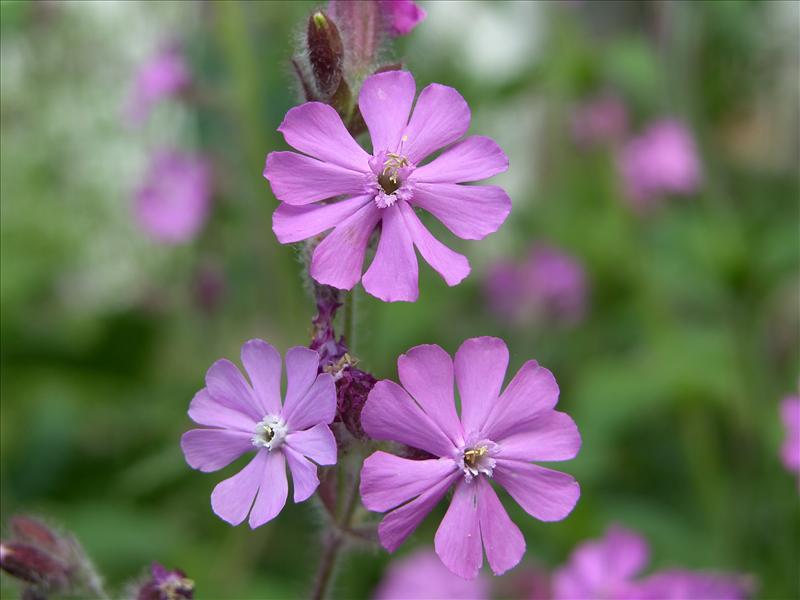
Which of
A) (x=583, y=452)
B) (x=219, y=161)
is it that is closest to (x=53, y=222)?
(x=219, y=161)

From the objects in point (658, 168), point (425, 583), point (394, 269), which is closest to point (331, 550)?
point (394, 269)

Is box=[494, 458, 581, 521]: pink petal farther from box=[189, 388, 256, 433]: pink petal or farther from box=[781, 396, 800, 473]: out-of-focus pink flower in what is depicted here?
box=[781, 396, 800, 473]: out-of-focus pink flower

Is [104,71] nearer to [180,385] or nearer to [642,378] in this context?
[180,385]

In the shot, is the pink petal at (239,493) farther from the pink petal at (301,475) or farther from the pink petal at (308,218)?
the pink petal at (308,218)

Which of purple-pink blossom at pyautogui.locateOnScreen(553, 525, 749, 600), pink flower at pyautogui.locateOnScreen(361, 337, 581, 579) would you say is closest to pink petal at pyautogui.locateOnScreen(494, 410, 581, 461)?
pink flower at pyautogui.locateOnScreen(361, 337, 581, 579)

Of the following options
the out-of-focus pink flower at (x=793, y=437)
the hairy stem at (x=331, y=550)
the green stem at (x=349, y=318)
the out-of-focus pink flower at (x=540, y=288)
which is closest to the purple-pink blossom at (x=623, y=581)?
the out-of-focus pink flower at (x=793, y=437)

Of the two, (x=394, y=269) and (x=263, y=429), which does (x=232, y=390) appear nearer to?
(x=263, y=429)
